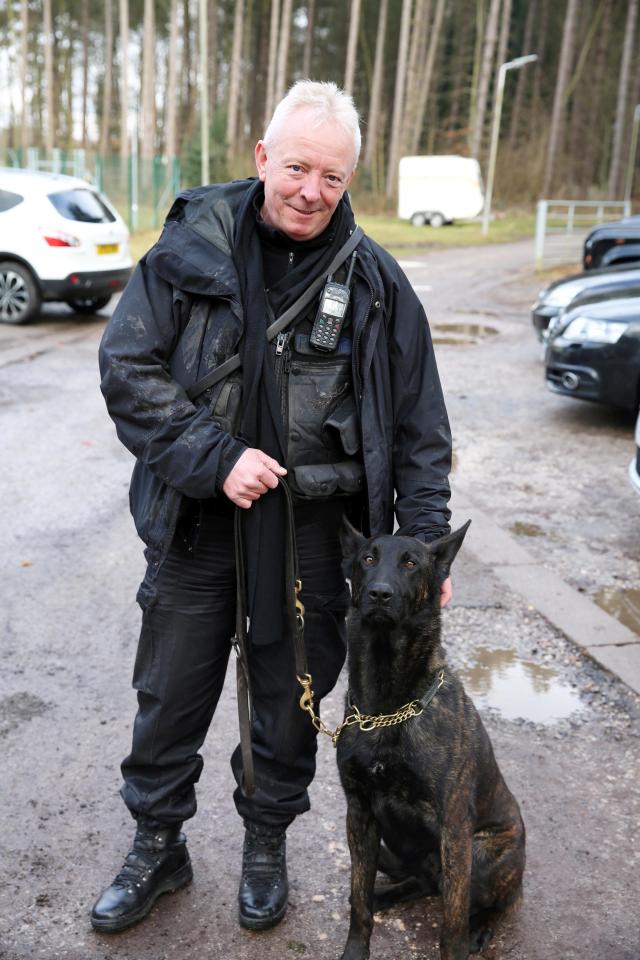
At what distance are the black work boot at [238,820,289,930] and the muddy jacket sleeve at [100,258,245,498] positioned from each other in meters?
1.21

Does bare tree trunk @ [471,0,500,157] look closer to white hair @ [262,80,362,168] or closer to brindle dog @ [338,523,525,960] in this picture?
white hair @ [262,80,362,168]

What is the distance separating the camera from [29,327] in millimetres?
14148

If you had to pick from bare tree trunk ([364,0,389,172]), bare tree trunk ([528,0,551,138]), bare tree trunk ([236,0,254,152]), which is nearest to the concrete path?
bare tree trunk ([364,0,389,172])

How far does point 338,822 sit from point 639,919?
1.03 m

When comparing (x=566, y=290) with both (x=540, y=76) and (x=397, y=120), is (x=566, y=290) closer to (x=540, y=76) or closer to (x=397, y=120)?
(x=397, y=120)

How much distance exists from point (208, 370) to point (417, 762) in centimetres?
116

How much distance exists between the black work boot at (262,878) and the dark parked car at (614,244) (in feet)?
39.6

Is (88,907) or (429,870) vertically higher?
(429,870)

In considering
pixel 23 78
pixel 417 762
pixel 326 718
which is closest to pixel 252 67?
pixel 23 78

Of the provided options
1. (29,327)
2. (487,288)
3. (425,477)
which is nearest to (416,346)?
(425,477)

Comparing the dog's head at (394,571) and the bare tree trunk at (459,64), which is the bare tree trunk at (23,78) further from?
the dog's head at (394,571)

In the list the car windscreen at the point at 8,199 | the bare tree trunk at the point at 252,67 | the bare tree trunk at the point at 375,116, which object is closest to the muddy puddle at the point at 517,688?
the car windscreen at the point at 8,199

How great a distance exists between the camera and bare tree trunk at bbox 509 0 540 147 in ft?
178

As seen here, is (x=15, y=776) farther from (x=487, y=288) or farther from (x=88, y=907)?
(x=487, y=288)
